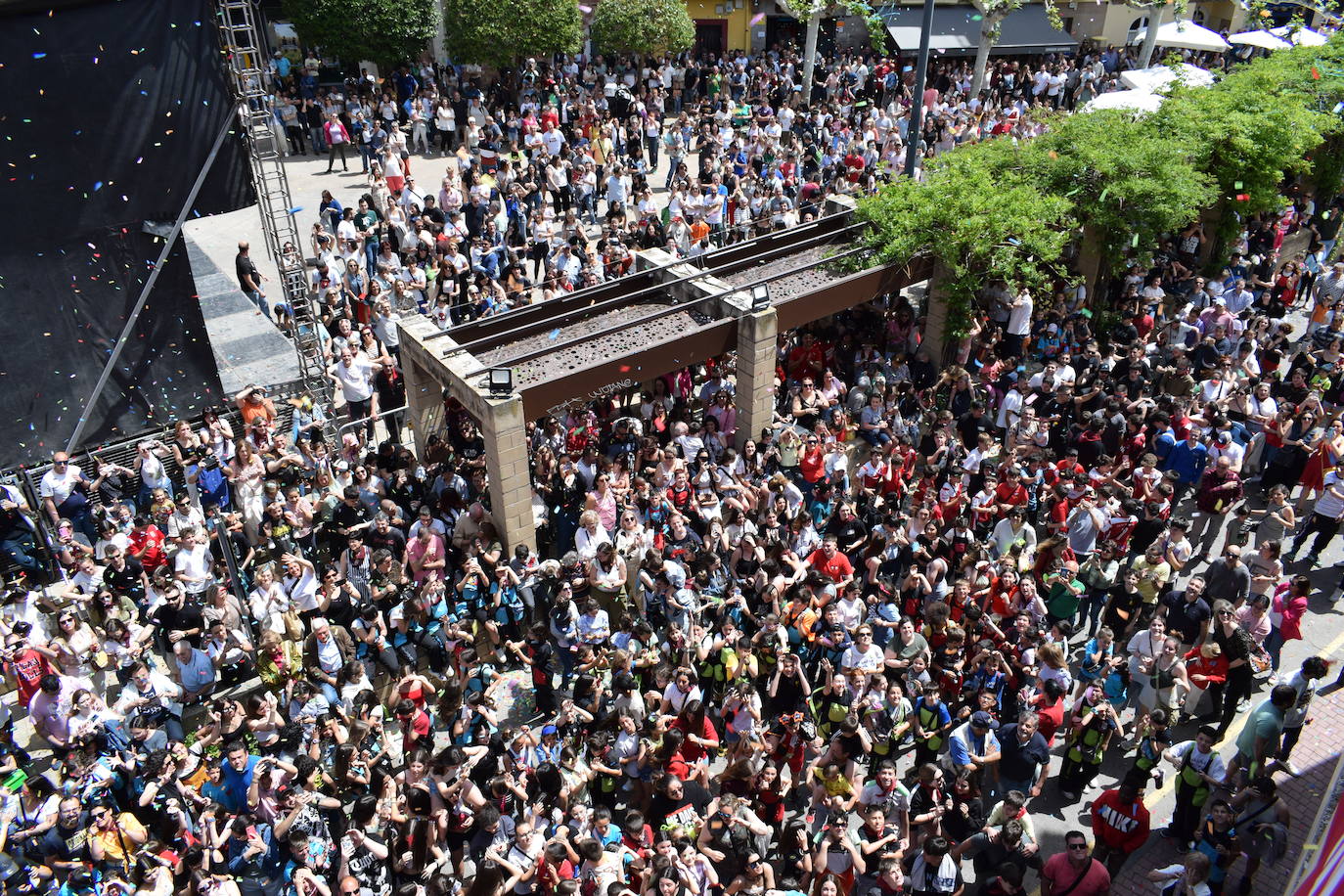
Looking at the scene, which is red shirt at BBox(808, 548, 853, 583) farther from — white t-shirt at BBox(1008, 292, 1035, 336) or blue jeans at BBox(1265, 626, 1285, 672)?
white t-shirt at BBox(1008, 292, 1035, 336)

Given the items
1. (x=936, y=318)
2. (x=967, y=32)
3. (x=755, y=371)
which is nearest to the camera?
(x=755, y=371)

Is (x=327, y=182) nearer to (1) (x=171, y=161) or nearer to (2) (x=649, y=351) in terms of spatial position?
(1) (x=171, y=161)

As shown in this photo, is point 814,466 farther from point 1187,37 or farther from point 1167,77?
point 1187,37

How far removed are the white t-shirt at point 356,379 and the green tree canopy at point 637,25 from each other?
1798cm

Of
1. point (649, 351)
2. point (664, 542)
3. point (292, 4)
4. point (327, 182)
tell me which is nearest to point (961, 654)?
point (664, 542)

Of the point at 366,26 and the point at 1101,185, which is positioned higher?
the point at 366,26

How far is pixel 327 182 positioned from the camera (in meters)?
22.7

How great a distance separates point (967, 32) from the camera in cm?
3459

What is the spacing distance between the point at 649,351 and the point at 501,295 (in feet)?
12.0

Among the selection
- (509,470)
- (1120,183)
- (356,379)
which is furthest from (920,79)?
(509,470)

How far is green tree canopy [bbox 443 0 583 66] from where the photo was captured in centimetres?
2547

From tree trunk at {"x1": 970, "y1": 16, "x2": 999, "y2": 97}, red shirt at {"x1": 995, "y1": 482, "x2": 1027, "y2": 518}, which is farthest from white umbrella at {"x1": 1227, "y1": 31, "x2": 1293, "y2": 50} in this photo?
red shirt at {"x1": 995, "y1": 482, "x2": 1027, "y2": 518}

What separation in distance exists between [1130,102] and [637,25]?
13674 millimetres

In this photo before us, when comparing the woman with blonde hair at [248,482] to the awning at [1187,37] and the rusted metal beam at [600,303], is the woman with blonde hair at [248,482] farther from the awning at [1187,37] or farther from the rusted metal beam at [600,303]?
the awning at [1187,37]
